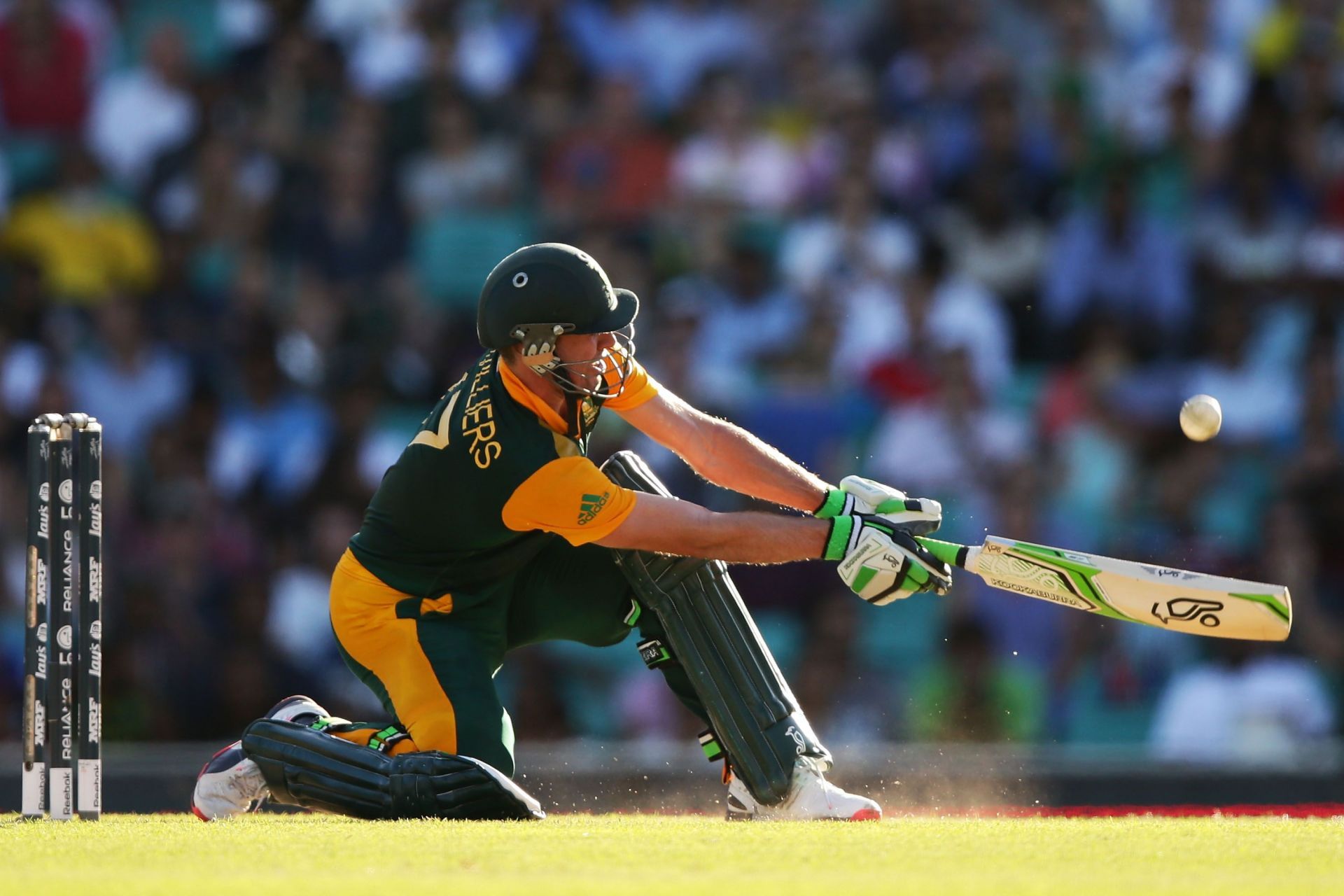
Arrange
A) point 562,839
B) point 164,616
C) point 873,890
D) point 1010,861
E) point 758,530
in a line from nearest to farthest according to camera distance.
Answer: point 873,890 → point 1010,861 → point 562,839 → point 758,530 → point 164,616

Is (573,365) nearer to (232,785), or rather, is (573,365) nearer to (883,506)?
(883,506)

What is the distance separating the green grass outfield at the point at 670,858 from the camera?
3656mm

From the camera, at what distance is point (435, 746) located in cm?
529

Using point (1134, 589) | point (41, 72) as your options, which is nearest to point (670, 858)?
point (1134, 589)

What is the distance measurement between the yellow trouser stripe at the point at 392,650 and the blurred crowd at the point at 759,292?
3.07 meters

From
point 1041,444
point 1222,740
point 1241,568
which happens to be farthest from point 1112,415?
point 1222,740

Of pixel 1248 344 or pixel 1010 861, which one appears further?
pixel 1248 344

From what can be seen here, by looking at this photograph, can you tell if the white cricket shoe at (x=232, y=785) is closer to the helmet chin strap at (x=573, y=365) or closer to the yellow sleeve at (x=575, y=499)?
the yellow sleeve at (x=575, y=499)

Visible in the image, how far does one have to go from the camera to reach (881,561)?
509 cm

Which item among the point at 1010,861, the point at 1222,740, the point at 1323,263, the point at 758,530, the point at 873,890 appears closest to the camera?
the point at 873,890

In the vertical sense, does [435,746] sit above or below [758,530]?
below

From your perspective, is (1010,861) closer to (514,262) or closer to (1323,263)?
(514,262)

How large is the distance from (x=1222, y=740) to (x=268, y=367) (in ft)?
17.0

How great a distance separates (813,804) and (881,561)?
2.38ft
